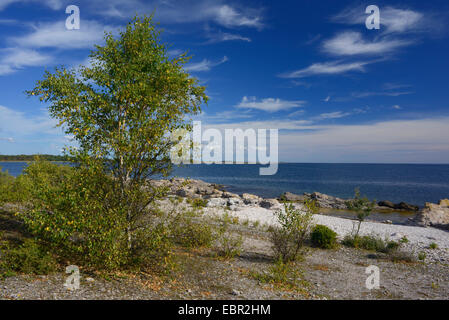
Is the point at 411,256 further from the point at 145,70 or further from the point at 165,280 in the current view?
the point at 145,70

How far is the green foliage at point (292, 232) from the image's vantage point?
41.1ft

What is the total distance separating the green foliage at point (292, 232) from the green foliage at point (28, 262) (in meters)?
9.36

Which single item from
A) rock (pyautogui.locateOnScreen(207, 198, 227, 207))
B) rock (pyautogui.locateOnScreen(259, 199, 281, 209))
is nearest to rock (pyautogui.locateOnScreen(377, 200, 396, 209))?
rock (pyautogui.locateOnScreen(259, 199, 281, 209))

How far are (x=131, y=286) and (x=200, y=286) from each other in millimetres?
→ 2348

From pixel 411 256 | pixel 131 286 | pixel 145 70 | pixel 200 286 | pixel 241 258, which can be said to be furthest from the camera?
pixel 411 256

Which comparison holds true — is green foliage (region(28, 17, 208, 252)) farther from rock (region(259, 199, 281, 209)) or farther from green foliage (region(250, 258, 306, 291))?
rock (region(259, 199, 281, 209))

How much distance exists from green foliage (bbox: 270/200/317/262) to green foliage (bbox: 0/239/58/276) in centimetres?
936

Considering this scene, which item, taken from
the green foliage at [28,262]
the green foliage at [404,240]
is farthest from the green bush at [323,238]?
the green foliage at [28,262]

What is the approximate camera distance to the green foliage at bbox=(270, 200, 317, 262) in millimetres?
12534

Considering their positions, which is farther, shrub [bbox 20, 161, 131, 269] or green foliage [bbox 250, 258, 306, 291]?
green foliage [bbox 250, 258, 306, 291]

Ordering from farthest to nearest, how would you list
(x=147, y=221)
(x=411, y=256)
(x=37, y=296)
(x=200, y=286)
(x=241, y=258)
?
(x=411, y=256) → (x=241, y=258) → (x=147, y=221) → (x=200, y=286) → (x=37, y=296)
